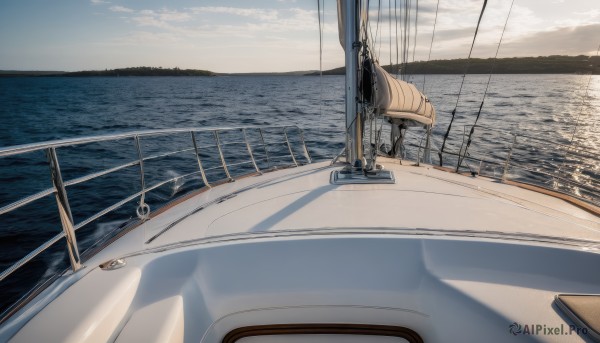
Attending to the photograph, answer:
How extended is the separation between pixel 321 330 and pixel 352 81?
2.00 m

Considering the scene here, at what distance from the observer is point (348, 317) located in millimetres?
1837

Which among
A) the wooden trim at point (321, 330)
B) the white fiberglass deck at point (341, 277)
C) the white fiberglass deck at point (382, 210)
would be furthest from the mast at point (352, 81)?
the wooden trim at point (321, 330)

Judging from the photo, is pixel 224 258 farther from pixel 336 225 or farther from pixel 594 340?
pixel 594 340

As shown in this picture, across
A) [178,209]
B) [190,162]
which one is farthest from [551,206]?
[190,162]

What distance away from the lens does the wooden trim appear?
179 cm

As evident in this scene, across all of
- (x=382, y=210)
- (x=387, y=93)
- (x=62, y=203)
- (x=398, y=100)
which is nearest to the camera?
(x=62, y=203)

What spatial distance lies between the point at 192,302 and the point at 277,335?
18.2 inches

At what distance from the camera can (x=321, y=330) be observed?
1812 millimetres

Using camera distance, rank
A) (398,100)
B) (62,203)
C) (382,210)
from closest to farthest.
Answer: (62,203) < (382,210) < (398,100)

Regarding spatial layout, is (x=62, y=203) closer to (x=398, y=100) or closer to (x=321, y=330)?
(x=321, y=330)

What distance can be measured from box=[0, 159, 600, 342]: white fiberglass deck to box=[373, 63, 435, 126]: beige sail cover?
3.64 feet

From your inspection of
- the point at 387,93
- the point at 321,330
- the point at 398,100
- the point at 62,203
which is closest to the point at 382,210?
the point at 321,330

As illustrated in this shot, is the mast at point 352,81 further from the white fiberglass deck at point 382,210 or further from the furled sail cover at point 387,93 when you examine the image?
the white fiberglass deck at point 382,210

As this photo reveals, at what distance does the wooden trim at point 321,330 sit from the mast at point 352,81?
1546mm
